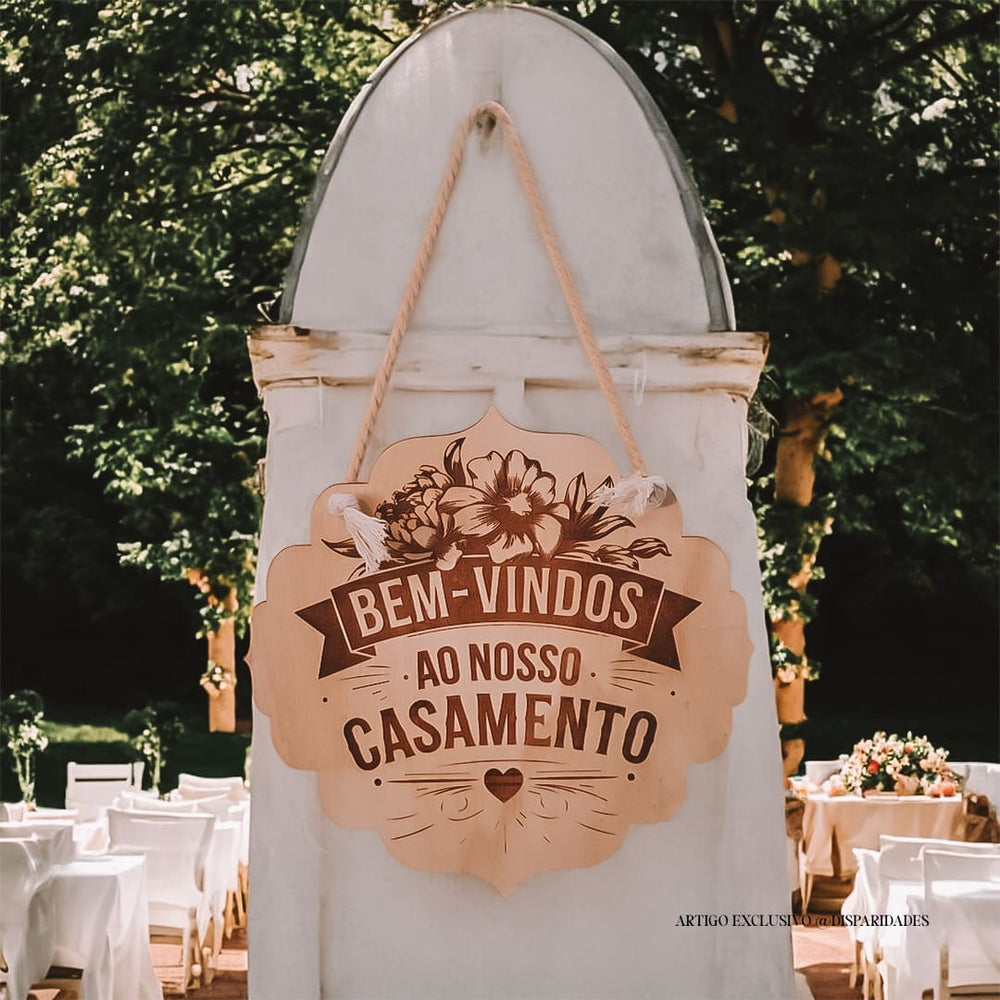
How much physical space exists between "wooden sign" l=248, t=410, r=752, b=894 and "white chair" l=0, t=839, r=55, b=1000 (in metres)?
4.82

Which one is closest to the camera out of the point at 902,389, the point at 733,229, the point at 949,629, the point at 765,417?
the point at 765,417

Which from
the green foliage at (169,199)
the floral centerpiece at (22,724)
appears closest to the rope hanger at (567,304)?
the green foliage at (169,199)

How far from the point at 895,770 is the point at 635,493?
892 centimetres

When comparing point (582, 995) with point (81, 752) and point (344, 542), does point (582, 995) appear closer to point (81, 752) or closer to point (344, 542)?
point (344, 542)

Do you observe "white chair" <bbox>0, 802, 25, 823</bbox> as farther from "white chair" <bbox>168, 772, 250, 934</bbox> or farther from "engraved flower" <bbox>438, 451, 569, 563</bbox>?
"engraved flower" <bbox>438, 451, 569, 563</bbox>

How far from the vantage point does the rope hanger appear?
2.72m

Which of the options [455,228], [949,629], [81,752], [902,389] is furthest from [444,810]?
[949,629]

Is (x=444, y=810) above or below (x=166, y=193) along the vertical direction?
below

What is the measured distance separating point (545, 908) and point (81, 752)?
22.0 m

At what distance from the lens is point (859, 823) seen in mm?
10711

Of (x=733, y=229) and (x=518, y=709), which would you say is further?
(x=733, y=229)

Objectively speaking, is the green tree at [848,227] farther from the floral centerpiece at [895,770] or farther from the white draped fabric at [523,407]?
the white draped fabric at [523,407]

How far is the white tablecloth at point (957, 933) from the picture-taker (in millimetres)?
6371

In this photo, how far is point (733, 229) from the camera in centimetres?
1298
